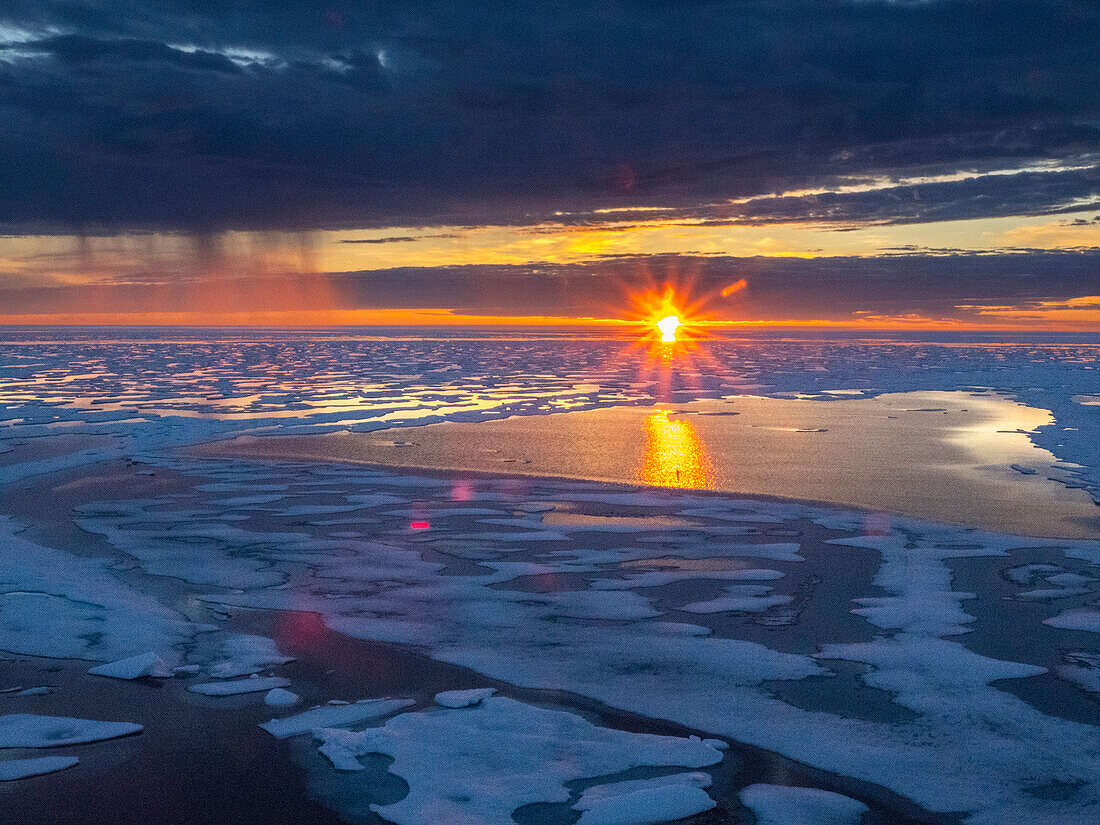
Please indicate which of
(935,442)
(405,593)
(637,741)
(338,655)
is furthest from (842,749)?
(935,442)

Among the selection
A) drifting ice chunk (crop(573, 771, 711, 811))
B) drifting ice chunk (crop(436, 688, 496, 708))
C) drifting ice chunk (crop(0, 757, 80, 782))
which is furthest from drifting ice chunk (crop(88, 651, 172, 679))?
drifting ice chunk (crop(573, 771, 711, 811))

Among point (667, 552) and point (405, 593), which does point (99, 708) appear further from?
point (667, 552)

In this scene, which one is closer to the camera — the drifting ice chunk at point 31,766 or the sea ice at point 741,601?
the drifting ice chunk at point 31,766

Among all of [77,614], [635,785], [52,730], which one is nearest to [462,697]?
[635,785]

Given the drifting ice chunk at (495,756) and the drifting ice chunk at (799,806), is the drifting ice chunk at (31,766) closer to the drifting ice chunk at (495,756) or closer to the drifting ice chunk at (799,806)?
the drifting ice chunk at (495,756)

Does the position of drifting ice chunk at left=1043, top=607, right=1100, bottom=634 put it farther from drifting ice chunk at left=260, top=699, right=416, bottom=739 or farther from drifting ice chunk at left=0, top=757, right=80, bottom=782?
drifting ice chunk at left=0, top=757, right=80, bottom=782

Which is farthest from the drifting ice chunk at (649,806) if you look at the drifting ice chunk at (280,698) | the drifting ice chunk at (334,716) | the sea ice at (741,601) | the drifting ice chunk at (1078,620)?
the drifting ice chunk at (1078,620)
